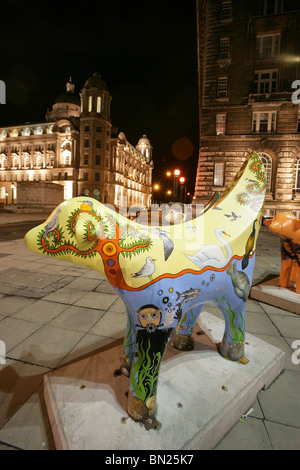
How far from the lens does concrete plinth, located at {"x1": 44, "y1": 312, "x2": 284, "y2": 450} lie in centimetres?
155

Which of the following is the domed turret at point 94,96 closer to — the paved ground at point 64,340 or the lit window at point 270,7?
the lit window at point 270,7

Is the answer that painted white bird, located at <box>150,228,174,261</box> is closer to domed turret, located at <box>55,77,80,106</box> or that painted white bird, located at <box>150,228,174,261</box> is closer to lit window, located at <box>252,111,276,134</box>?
lit window, located at <box>252,111,276,134</box>

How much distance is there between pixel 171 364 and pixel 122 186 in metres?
58.2

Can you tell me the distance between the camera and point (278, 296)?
407cm

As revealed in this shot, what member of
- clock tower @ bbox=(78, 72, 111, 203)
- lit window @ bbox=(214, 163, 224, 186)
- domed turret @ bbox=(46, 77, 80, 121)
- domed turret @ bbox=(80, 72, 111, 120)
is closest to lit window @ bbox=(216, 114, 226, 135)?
lit window @ bbox=(214, 163, 224, 186)

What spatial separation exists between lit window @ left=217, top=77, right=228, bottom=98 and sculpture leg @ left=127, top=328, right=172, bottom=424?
2317 centimetres

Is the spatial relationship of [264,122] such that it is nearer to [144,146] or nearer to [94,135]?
[94,135]

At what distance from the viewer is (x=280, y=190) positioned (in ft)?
66.9

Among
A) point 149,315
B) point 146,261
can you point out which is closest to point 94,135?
point 146,261

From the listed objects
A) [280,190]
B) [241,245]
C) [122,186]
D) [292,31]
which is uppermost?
[292,31]

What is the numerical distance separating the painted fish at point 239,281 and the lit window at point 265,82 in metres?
23.3
